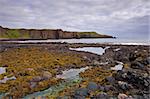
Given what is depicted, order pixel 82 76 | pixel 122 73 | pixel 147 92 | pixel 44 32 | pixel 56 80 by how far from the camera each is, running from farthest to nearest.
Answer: pixel 44 32 → pixel 82 76 → pixel 56 80 → pixel 122 73 → pixel 147 92

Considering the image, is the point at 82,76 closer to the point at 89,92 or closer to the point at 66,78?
the point at 66,78

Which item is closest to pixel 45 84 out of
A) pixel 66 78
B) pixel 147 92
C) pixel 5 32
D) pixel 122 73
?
pixel 66 78

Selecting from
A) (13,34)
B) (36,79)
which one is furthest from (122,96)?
(13,34)

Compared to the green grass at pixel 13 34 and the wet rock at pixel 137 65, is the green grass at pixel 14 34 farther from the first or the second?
the wet rock at pixel 137 65

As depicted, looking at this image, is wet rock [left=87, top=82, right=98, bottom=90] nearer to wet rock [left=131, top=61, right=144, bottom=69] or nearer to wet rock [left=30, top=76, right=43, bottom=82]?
wet rock [left=131, top=61, right=144, bottom=69]

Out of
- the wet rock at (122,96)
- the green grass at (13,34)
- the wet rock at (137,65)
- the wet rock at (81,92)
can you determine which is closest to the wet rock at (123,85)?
the wet rock at (122,96)

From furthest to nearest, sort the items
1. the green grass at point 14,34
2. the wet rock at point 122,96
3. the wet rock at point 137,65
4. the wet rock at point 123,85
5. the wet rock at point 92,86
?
the green grass at point 14,34
the wet rock at point 137,65
the wet rock at point 92,86
the wet rock at point 123,85
the wet rock at point 122,96

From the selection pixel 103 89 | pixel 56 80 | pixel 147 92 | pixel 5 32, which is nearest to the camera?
pixel 147 92

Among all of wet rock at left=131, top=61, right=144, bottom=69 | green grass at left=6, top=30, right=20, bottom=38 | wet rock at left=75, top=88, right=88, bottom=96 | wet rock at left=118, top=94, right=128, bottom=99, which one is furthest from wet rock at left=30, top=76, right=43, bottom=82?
green grass at left=6, top=30, right=20, bottom=38

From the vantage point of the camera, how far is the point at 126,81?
757 inches

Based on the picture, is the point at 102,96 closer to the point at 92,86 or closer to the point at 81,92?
the point at 81,92

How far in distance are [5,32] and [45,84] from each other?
551 feet

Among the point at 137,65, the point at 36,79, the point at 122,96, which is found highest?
the point at 137,65

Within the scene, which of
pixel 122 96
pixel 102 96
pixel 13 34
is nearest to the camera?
pixel 122 96
